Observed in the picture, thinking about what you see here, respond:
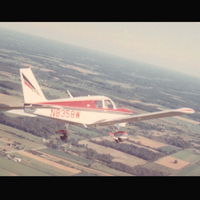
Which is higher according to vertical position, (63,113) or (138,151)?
(63,113)

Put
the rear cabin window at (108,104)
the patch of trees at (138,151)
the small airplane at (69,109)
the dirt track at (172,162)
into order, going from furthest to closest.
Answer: the patch of trees at (138,151)
the dirt track at (172,162)
the rear cabin window at (108,104)
the small airplane at (69,109)

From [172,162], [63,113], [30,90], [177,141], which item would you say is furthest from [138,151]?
[30,90]

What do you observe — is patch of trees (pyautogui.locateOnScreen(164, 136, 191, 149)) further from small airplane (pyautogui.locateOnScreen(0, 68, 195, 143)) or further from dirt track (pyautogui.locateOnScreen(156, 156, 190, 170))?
small airplane (pyautogui.locateOnScreen(0, 68, 195, 143))

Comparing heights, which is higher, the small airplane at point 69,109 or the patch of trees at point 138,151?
the small airplane at point 69,109

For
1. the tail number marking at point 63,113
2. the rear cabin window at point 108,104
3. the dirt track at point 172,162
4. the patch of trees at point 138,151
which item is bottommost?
the dirt track at point 172,162

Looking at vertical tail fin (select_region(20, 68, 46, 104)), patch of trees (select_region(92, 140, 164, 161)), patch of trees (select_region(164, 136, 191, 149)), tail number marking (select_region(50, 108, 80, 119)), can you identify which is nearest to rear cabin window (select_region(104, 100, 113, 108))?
tail number marking (select_region(50, 108, 80, 119))

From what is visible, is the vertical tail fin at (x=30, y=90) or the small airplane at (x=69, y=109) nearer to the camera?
the small airplane at (x=69, y=109)

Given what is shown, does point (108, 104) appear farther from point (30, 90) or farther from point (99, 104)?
point (30, 90)

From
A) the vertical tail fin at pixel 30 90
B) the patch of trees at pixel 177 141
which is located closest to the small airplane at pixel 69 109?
the vertical tail fin at pixel 30 90

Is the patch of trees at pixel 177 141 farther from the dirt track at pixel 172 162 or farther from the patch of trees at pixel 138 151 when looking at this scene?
the patch of trees at pixel 138 151
